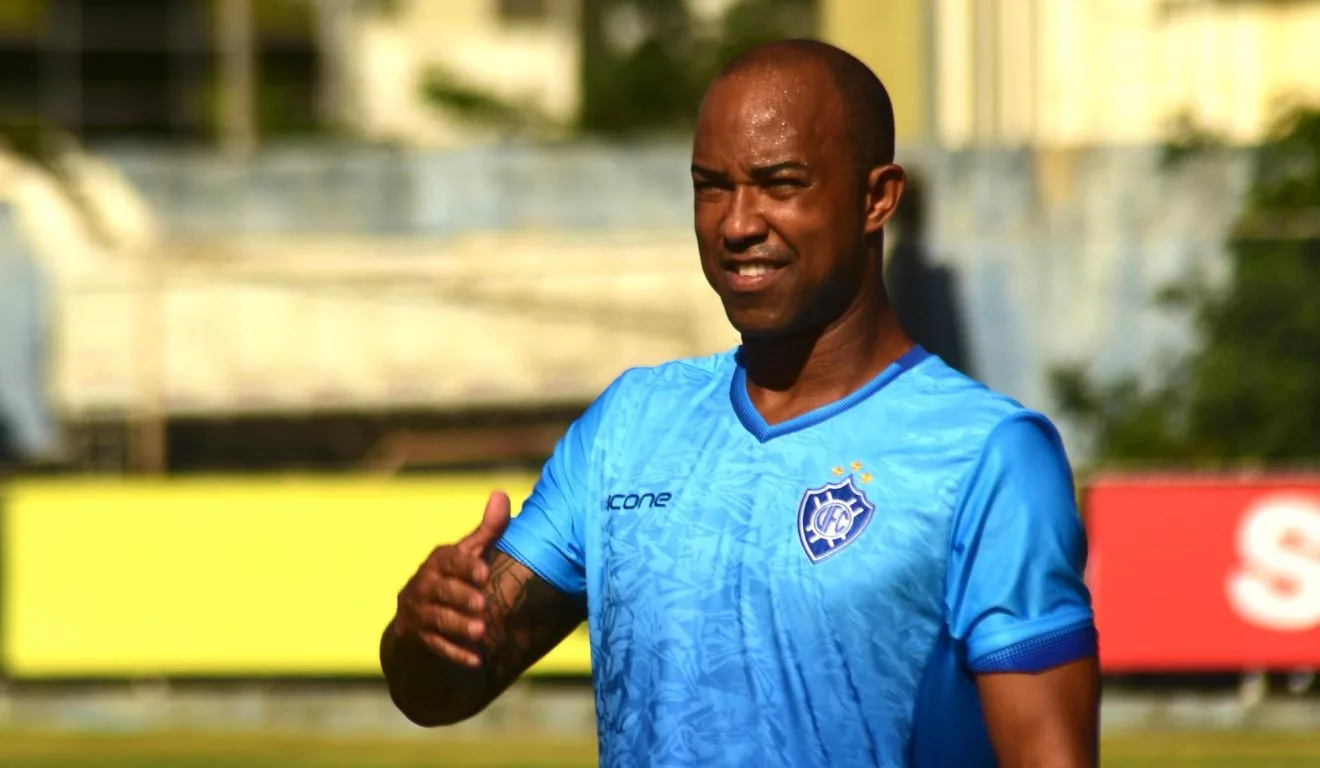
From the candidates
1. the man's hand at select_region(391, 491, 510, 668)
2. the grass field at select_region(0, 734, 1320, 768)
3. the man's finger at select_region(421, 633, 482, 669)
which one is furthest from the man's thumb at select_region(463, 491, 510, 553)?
the grass field at select_region(0, 734, 1320, 768)

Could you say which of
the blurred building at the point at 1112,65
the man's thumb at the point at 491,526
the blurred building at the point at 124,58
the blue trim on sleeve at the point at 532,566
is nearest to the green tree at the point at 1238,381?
the blurred building at the point at 1112,65

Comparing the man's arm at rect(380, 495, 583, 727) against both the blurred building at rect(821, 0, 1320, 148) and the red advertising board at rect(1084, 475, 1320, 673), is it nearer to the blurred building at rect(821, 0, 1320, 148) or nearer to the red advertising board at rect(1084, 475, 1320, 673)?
the red advertising board at rect(1084, 475, 1320, 673)

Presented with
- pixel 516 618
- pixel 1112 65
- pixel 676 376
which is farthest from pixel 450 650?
pixel 1112 65

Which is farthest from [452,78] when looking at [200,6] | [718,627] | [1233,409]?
[718,627]

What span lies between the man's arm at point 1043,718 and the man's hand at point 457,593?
27.9 inches

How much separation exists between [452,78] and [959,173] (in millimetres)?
14002

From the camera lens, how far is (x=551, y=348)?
20.6 meters

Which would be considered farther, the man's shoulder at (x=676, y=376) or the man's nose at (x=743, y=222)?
the man's shoulder at (x=676, y=376)

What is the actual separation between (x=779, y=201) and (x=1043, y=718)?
0.82 meters

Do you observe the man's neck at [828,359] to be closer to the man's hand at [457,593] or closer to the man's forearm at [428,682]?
the man's hand at [457,593]

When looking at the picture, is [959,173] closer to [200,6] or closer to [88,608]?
[88,608]

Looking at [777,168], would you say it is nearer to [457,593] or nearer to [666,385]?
[666,385]

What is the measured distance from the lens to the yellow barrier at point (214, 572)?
16.2 meters

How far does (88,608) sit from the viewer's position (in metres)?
16.4
